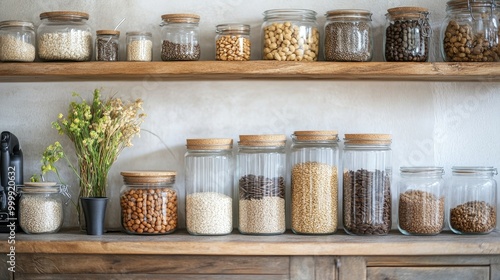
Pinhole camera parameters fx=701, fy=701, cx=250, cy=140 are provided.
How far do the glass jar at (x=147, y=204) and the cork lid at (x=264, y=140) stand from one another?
0.32 m

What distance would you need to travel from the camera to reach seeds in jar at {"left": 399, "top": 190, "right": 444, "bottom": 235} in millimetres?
2527

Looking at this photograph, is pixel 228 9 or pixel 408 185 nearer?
pixel 408 185

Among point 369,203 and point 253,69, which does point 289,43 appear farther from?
point 369,203

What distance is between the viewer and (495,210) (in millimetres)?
2586

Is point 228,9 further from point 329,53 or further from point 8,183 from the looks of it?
point 8,183

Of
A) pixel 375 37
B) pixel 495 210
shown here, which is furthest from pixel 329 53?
pixel 495 210

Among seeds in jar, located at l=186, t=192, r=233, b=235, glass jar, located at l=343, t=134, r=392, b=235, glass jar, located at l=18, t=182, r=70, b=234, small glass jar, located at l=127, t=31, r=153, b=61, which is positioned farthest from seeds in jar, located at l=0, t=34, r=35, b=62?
glass jar, located at l=343, t=134, r=392, b=235

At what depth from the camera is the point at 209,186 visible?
2.63 m

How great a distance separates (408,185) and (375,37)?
60cm

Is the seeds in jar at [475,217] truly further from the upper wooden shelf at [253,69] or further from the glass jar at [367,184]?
the upper wooden shelf at [253,69]

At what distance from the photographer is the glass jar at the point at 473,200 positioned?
2.55 meters

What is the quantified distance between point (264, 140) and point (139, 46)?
58cm

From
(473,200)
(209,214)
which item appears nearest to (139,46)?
(209,214)

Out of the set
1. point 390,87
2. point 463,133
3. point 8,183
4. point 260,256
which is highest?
point 390,87
